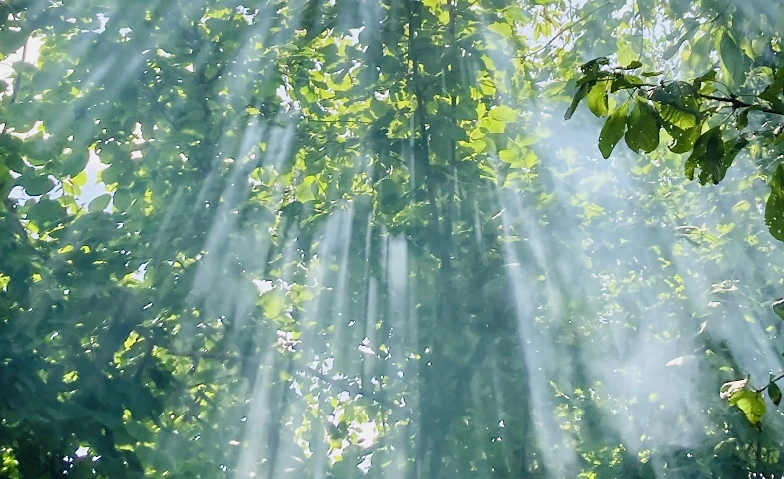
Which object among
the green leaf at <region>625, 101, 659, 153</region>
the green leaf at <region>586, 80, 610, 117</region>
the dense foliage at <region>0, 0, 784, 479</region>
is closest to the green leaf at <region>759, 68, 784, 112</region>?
the green leaf at <region>625, 101, 659, 153</region>

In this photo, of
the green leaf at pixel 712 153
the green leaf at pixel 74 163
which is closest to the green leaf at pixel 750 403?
the green leaf at pixel 712 153

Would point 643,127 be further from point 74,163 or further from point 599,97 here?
point 74,163

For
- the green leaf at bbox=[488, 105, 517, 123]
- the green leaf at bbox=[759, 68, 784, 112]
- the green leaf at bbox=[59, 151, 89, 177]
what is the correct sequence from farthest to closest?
the green leaf at bbox=[488, 105, 517, 123] → the green leaf at bbox=[59, 151, 89, 177] → the green leaf at bbox=[759, 68, 784, 112]

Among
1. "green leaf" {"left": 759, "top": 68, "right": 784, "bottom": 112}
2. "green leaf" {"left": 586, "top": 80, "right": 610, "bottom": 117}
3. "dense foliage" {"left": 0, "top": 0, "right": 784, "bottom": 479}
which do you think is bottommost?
"dense foliage" {"left": 0, "top": 0, "right": 784, "bottom": 479}

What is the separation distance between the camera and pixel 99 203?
3.61 meters

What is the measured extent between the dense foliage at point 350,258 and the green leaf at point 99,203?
11 mm

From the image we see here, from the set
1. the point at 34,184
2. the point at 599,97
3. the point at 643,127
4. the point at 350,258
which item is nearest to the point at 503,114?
the point at 350,258

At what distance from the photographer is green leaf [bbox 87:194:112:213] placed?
3587mm

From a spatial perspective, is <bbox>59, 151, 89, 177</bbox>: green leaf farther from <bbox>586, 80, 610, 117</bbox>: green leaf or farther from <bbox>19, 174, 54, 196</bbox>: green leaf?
<bbox>586, 80, 610, 117</bbox>: green leaf

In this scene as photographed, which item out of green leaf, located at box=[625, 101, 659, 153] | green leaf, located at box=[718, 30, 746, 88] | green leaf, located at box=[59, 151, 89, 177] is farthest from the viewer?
green leaf, located at box=[59, 151, 89, 177]

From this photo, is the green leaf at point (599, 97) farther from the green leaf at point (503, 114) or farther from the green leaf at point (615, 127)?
the green leaf at point (503, 114)

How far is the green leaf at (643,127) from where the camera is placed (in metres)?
1.53

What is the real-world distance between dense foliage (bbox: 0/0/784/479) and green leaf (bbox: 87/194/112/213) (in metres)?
0.01

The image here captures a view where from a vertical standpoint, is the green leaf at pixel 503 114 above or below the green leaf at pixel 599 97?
below
